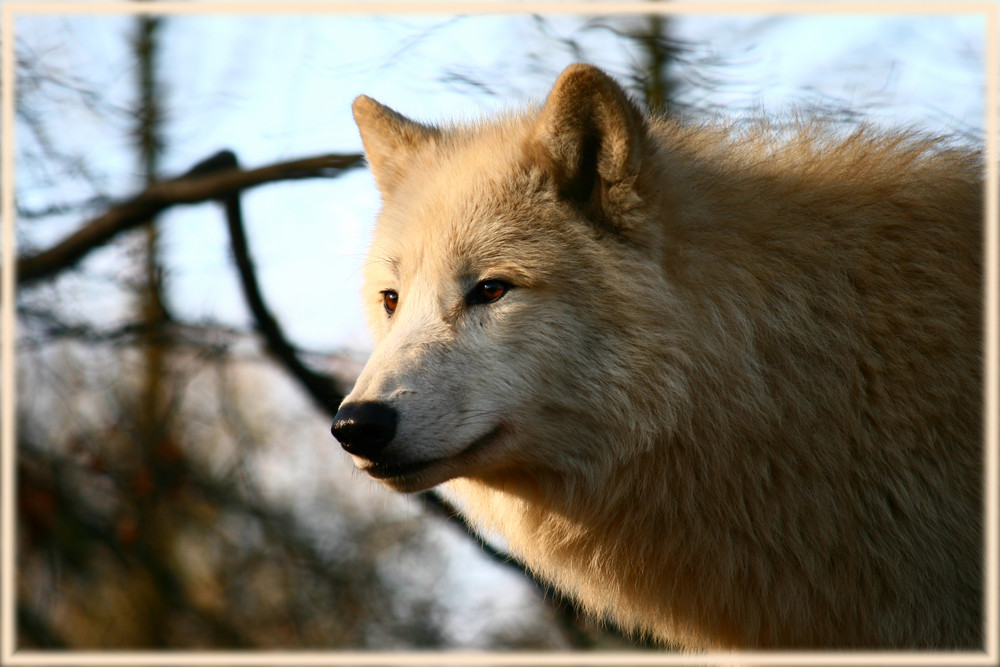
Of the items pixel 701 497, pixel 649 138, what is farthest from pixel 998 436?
pixel 649 138

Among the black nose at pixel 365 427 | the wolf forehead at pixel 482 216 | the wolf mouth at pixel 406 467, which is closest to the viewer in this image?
the black nose at pixel 365 427

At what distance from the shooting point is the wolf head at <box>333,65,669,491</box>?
2.88 m

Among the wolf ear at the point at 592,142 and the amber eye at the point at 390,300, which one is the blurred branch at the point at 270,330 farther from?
the wolf ear at the point at 592,142

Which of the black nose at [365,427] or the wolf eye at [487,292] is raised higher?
the wolf eye at [487,292]

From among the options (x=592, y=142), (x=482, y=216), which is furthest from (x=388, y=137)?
(x=592, y=142)

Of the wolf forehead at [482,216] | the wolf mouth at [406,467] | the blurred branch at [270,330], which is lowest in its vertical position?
the blurred branch at [270,330]

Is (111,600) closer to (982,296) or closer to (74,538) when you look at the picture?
(74,538)

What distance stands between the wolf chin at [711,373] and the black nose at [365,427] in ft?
0.33

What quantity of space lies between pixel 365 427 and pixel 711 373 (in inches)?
51.1

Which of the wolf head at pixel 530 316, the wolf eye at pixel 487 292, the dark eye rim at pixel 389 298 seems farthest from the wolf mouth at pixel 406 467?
the dark eye rim at pixel 389 298

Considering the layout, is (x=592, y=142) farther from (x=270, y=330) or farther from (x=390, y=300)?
(x=270, y=330)

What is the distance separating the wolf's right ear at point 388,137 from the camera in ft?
12.8

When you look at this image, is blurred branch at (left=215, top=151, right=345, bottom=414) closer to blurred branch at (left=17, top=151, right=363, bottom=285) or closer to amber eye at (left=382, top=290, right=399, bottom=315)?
blurred branch at (left=17, top=151, right=363, bottom=285)

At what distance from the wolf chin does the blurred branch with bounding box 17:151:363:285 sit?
1.81 m
